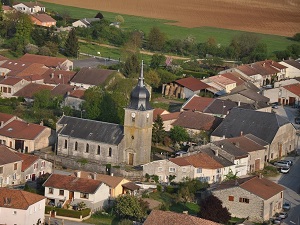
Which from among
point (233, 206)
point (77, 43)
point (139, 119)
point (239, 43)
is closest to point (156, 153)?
point (139, 119)

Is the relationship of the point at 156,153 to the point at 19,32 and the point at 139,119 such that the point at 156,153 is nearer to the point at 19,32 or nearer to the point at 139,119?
the point at 139,119

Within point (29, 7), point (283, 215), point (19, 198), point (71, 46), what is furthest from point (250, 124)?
point (29, 7)

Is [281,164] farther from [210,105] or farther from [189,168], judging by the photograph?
[210,105]

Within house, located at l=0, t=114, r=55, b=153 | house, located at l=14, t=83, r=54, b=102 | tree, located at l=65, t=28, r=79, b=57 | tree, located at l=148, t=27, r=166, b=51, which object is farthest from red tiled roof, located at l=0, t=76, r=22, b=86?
tree, located at l=148, t=27, r=166, b=51

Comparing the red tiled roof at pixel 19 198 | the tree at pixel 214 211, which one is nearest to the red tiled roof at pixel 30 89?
the red tiled roof at pixel 19 198

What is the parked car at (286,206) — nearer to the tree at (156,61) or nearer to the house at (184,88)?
the house at (184,88)
